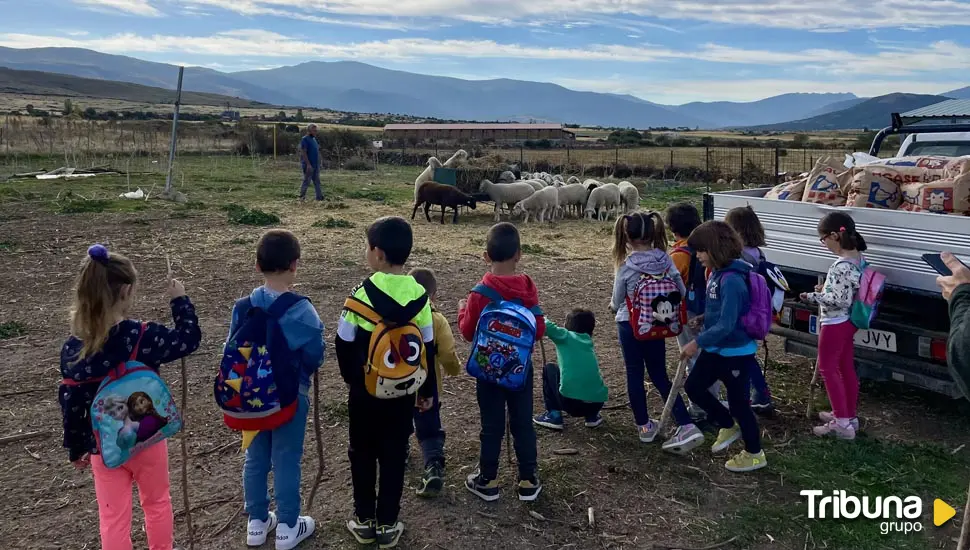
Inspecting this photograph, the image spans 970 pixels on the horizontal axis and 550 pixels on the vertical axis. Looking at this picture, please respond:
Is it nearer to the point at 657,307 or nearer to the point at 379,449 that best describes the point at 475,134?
the point at 657,307

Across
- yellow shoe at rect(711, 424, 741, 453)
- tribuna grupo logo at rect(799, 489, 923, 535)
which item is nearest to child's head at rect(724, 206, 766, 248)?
yellow shoe at rect(711, 424, 741, 453)

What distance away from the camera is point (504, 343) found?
3750mm

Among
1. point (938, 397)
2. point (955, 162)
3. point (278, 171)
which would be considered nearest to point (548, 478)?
point (938, 397)

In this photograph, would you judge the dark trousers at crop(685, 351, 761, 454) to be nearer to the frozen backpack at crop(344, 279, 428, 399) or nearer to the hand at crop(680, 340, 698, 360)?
the hand at crop(680, 340, 698, 360)

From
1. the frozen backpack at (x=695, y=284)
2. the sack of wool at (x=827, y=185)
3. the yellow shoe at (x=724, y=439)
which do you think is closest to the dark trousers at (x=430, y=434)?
the yellow shoe at (x=724, y=439)

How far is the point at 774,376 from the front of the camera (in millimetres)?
6207

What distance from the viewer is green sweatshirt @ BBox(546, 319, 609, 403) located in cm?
484

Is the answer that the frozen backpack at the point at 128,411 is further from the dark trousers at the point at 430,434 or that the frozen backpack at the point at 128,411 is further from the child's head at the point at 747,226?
the child's head at the point at 747,226

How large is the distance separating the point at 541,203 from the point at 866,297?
39.0ft

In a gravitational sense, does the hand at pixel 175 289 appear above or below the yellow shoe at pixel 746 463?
above

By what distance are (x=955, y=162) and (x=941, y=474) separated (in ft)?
7.67

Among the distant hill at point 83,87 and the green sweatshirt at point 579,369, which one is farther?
the distant hill at point 83,87

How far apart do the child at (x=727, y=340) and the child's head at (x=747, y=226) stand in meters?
0.55

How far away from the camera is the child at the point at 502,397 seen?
3.80 m
